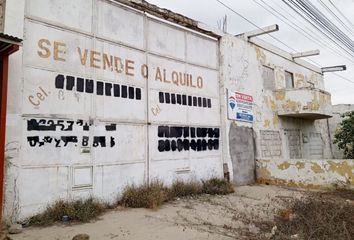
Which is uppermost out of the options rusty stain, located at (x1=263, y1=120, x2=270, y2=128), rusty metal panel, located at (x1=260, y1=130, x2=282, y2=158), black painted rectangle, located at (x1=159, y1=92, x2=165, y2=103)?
black painted rectangle, located at (x1=159, y1=92, x2=165, y2=103)

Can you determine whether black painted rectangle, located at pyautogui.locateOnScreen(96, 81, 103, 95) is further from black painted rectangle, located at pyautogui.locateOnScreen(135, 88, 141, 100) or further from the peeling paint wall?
the peeling paint wall

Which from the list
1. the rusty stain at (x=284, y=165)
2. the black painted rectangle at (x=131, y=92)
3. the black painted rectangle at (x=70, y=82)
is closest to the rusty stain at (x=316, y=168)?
the rusty stain at (x=284, y=165)

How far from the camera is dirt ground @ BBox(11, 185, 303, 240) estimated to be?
5184 mm

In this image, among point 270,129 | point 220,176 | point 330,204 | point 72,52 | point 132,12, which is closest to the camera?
point 330,204

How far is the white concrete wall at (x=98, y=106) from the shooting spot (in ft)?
20.2

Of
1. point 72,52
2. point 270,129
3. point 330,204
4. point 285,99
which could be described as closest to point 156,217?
point 330,204

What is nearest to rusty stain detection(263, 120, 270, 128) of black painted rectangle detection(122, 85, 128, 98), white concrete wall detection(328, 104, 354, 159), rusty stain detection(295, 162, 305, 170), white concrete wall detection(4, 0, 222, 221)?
rusty stain detection(295, 162, 305, 170)

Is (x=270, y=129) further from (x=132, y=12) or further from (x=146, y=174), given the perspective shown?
(x=132, y=12)

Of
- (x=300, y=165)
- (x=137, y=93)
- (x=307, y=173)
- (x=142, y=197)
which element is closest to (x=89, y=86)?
(x=137, y=93)

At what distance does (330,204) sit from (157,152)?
14.8ft

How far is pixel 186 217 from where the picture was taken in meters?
6.45

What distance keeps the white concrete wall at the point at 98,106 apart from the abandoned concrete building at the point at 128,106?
3cm

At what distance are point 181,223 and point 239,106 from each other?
6.69m

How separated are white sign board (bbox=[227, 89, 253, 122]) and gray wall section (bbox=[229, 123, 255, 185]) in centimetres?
39
